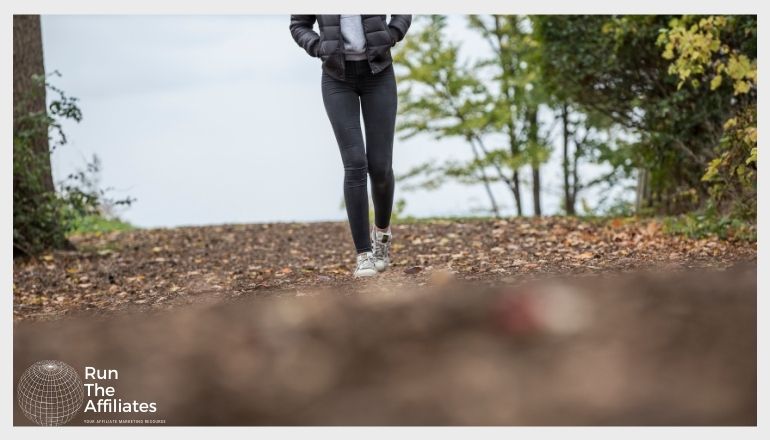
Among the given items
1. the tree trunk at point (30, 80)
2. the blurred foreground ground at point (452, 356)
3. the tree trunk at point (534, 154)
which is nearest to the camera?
the blurred foreground ground at point (452, 356)

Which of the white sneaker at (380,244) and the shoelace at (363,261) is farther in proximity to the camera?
the white sneaker at (380,244)

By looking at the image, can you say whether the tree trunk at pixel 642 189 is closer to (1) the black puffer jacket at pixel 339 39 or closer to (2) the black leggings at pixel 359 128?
(2) the black leggings at pixel 359 128

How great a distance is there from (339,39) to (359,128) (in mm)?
506

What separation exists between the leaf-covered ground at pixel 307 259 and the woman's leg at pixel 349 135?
1.59 ft

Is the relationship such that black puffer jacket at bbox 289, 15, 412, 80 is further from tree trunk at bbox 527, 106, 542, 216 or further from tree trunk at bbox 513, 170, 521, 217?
tree trunk at bbox 513, 170, 521, 217

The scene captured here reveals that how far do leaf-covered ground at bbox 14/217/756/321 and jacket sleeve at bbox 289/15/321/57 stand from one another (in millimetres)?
1344

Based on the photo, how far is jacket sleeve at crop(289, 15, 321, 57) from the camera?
4.63m

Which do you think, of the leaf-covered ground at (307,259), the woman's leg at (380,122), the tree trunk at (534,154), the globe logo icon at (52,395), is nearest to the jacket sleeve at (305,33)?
the woman's leg at (380,122)

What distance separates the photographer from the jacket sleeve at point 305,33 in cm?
463

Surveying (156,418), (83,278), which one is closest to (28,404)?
(156,418)

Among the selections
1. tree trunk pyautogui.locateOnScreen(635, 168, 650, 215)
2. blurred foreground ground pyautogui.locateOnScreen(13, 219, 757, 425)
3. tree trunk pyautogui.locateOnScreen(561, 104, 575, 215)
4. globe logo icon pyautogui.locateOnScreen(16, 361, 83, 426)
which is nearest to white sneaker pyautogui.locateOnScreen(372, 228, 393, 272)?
blurred foreground ground pyautogui.locateOnScreen(13, 219, 757, 425)

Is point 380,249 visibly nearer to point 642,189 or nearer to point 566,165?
point 642,189

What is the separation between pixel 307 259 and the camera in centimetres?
679
